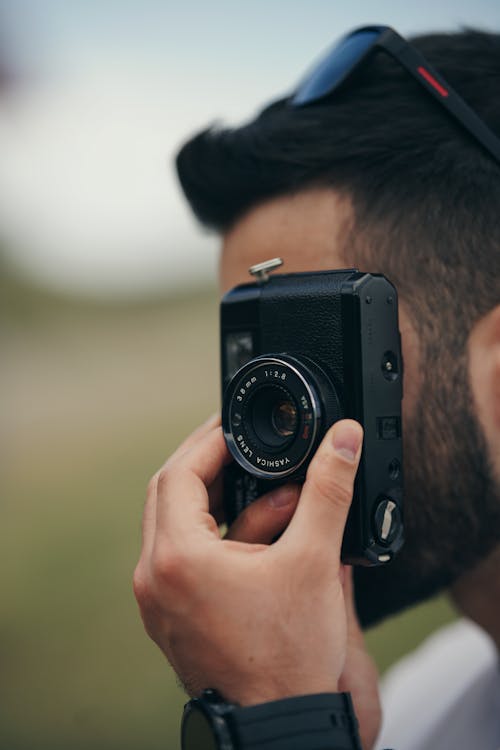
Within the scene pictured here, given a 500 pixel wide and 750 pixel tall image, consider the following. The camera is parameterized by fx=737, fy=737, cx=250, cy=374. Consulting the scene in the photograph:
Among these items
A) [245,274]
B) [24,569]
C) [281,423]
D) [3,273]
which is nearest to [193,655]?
[281,423]

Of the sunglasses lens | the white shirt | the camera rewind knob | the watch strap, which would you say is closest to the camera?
the watch strap

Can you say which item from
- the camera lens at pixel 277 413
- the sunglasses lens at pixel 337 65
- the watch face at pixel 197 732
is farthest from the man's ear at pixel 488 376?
the watch face at pixel 197 732

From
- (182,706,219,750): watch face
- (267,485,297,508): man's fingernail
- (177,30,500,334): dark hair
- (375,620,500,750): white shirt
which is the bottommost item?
(375,620,500,750): white shirt

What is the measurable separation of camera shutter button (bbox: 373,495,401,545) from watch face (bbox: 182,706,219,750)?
34cm

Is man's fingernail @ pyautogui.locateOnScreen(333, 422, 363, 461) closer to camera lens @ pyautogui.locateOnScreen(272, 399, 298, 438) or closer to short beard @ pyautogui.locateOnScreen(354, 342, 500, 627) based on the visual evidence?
camera lens @ pyautogui.locateOnScreen(272, 399, 298, 438)

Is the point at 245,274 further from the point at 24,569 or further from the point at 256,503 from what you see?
the point at 24,569

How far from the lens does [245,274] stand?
1.46m

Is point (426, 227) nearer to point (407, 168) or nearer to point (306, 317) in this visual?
point (407, 168)

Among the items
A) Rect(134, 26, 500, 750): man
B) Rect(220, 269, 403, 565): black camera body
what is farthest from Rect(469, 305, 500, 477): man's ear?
Rect(220, 269, 403, 565): black camera body

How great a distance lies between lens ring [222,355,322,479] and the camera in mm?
1000

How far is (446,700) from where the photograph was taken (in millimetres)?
1840

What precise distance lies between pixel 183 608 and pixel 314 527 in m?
0.20

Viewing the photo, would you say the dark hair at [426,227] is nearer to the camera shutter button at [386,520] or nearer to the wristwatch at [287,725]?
the camera shutter button at [386,520]

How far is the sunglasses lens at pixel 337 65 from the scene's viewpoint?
1.44 m
